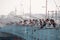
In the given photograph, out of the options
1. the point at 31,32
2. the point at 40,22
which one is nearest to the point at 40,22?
the point at 40,22

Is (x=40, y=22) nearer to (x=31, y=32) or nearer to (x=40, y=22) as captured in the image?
(x=40, y=22)

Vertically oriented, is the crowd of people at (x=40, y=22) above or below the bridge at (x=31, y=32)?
above

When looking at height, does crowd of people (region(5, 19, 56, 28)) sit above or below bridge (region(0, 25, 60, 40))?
above

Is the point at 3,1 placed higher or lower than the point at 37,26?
higher

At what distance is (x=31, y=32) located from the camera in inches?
73.9

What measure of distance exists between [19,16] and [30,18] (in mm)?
177

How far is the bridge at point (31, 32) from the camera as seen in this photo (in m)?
1.85

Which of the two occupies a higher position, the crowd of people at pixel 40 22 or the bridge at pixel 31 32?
the crowd of people at pixel 40 22

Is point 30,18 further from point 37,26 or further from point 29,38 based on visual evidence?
point 29,38

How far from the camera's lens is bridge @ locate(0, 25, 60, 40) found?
1847 millimetres

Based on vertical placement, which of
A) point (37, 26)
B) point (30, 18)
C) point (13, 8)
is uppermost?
point (13, 8)

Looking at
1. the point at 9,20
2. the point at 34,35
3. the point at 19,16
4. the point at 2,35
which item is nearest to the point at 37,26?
the point at 34,35

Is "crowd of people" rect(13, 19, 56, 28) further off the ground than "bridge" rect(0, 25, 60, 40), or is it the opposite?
"crowd of people" rect(13, 19, 56, 28)

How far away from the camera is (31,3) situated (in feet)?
6.23
